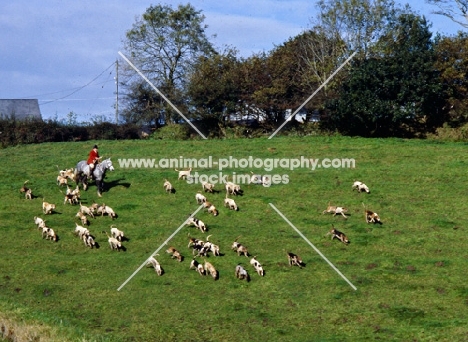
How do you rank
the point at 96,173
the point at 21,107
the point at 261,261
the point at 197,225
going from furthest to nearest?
the point at 21,107, the point at 96,173, the point at 197,225, the point at 261,261

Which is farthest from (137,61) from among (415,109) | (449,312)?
(449,312)

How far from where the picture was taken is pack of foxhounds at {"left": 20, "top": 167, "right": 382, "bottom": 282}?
93.2 feet

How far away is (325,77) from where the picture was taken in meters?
61.3

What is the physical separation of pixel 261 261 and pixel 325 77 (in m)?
34.1

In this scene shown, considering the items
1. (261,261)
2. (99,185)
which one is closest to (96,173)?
(99,185)

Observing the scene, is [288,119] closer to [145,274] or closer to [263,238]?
[263,238]

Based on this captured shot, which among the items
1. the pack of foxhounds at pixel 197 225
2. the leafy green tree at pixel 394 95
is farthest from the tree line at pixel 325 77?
the pack of foxhounds at pixel 197 225

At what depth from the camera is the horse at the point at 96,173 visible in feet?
124

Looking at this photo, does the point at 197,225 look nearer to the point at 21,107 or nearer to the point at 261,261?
the point at 261,261

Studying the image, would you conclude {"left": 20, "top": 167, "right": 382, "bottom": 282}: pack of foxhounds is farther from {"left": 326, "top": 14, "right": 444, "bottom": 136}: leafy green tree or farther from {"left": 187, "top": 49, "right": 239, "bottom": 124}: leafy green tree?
{"left": 187, "top": 49, "right": 239, "bottom": 124}: leafy green tree

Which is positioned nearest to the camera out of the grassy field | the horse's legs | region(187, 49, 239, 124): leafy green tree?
the grassy field

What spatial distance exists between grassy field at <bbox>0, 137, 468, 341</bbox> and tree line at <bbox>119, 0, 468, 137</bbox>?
1096 centimetres

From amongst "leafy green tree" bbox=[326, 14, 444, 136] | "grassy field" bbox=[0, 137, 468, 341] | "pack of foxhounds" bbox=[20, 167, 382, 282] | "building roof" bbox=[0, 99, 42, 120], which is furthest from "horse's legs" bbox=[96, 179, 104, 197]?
"building roof" bbox=[0, 99, 42, 120]

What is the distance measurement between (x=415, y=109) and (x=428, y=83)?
2.11 m
